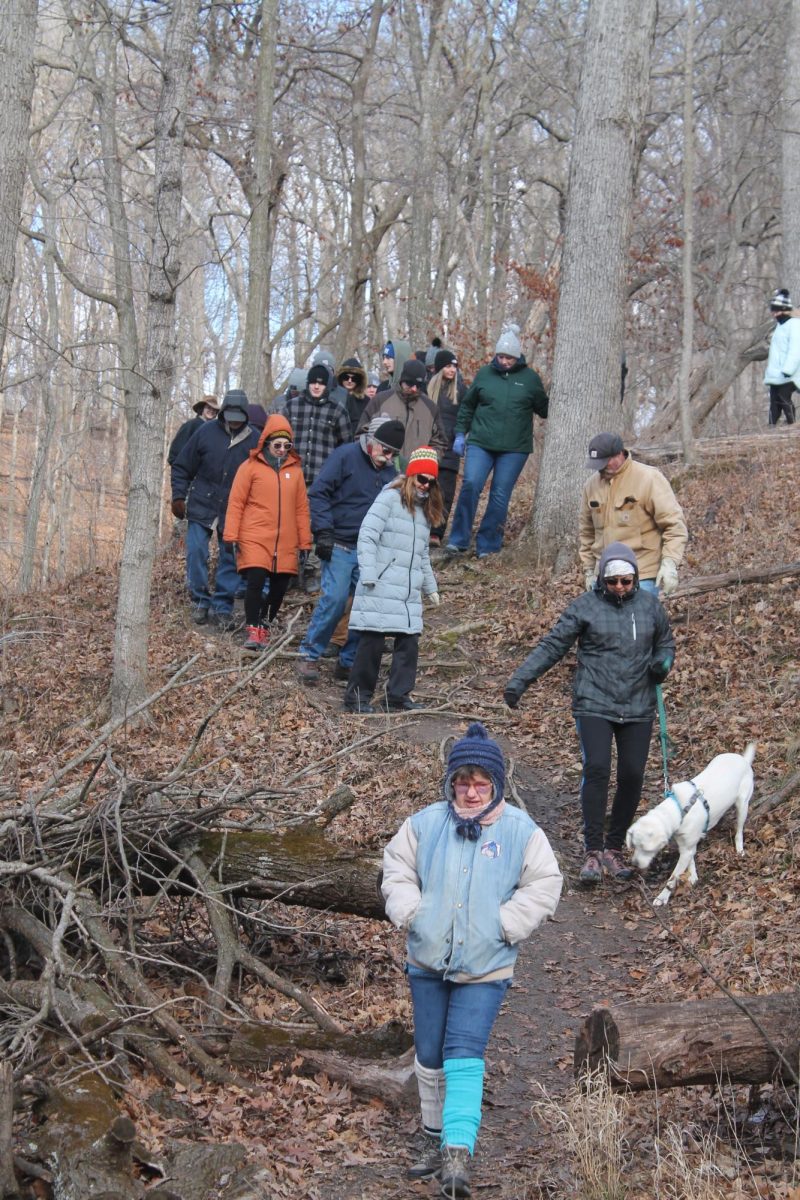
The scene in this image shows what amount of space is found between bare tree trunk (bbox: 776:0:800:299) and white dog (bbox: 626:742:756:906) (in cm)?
1424

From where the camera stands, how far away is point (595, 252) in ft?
40.3

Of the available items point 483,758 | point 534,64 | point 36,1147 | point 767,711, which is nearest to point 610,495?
point 767,711

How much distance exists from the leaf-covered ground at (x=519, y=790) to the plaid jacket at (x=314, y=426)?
73.5 inches

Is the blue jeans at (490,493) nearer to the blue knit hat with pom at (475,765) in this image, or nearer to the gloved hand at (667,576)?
the gloved hand at (667,576)

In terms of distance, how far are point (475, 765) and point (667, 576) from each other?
13.8ft

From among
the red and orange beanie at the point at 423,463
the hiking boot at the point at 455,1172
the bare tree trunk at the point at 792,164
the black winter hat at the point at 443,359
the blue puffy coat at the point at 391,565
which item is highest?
the bare tree trunk at the point at 792,164

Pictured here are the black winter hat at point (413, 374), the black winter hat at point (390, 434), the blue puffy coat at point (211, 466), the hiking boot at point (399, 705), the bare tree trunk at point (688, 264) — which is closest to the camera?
the hiking boot at point (399, 705)

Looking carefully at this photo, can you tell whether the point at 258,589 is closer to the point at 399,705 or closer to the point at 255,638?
the point at 255,638

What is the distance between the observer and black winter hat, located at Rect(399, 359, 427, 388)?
1173 centimetres

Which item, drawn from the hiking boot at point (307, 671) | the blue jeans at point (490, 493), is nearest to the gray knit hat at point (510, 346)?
the blue jeans at point (490, 493)

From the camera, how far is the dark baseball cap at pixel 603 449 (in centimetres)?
812

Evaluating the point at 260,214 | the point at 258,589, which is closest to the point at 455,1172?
the point at 258,589

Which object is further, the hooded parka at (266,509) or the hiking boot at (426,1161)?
the hooded parka at (266,509)

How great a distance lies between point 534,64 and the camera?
22.1 meters
